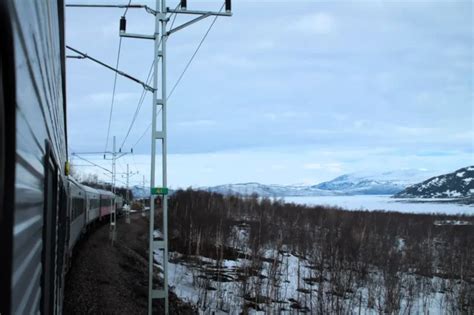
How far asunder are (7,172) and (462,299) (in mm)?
19142

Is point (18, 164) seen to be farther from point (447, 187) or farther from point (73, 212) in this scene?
point (447, 187)

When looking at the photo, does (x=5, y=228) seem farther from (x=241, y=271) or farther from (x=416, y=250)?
(x=416, y=250)

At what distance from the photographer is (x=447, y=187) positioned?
160875 millimetres

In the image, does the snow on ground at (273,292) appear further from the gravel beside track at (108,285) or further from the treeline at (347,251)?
the gravel beside track at (108,285)

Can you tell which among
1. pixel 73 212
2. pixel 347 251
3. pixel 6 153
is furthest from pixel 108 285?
pixel 6 153

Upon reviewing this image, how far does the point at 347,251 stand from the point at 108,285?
41.7ft

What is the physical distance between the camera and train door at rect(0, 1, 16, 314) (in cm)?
116

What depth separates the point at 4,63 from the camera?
1.17m

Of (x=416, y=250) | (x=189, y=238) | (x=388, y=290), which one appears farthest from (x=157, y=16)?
(x=416, y=250)

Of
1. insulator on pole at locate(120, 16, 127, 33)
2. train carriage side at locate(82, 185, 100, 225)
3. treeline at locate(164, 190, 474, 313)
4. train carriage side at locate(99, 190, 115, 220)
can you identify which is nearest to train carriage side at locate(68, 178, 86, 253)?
insulator on pole at locate(120, 16, 127, 33)

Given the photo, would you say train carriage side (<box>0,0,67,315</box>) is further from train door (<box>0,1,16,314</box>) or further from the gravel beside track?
the gravel beside track

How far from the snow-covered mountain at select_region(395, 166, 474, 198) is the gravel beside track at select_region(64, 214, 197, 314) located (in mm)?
138149

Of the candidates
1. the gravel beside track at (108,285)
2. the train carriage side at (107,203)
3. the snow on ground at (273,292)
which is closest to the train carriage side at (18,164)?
the gravel beside track at (108,285)

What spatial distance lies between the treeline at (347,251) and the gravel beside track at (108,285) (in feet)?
11.4
